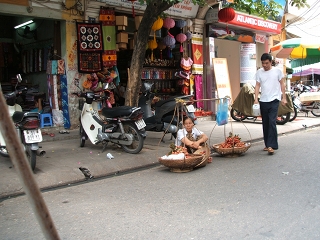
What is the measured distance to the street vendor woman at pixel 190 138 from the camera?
233 inches

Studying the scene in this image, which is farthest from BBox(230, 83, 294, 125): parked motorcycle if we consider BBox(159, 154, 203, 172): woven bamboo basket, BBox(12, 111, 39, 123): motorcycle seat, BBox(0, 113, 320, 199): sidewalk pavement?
BBox(12, 111, 39, 123): motorcycle seat

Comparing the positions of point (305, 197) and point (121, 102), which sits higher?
point (121, 102)

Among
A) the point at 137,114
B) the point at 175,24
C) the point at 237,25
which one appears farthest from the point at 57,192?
the point at 237,25

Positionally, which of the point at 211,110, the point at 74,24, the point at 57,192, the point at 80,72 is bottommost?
the point at 57,192

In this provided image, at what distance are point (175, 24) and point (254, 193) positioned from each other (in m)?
8.50

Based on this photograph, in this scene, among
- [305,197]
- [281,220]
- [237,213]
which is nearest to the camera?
[281,220]

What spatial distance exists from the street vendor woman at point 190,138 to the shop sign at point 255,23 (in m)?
7.46

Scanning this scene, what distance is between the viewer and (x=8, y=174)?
530 centimetres

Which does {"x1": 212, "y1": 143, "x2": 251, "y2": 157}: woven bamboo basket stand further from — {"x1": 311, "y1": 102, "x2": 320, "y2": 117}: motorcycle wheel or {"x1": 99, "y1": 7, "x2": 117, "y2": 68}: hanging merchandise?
{"x1": 311, "y1": 102, "x2": 320, "y2": 117}: motorcycle wheel

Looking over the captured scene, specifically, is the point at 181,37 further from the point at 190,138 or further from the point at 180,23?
the point at 190,138

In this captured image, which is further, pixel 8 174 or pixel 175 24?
pixel 175 24

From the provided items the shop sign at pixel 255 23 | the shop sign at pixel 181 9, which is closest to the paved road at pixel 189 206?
the shop sign at pixel 181 9

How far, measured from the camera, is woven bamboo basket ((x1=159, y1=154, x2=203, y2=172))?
5.37m

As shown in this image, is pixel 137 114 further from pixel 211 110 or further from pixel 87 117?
pixel 211 110
